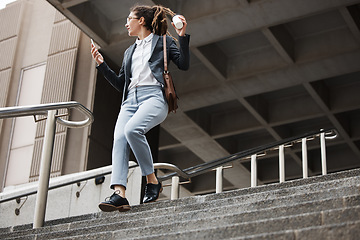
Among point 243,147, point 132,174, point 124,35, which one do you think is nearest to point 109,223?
point 132,174

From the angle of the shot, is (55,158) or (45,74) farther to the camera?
(45,74)

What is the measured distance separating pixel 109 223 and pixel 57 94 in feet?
29.8

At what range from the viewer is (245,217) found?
150 inches

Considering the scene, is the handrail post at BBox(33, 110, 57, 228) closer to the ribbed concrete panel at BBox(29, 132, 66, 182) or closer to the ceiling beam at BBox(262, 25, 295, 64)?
the ribbed concrete panel at BBox(29, 132, 66, 182)

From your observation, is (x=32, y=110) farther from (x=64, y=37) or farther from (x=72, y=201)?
(x=64, y=37)

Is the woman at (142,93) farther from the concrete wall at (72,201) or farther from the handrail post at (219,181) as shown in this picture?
the concrete wall at (72,201)

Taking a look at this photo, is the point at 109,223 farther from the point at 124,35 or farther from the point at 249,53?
the point at 249,53

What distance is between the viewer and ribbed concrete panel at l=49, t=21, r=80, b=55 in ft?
45.3

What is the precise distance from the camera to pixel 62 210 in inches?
375

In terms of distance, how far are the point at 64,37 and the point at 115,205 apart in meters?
9.66

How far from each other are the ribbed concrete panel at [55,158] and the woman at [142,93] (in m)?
7.21

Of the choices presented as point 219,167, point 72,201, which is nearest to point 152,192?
point 219,167

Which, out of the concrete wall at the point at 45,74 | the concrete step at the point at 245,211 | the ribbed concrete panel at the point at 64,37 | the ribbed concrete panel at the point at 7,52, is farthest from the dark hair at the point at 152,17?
the ribbed concrete panel at the point at 7,52

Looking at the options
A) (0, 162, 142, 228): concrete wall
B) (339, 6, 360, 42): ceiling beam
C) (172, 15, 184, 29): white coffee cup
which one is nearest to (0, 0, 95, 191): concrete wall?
(0, 162, 142, 228): concrete wall
